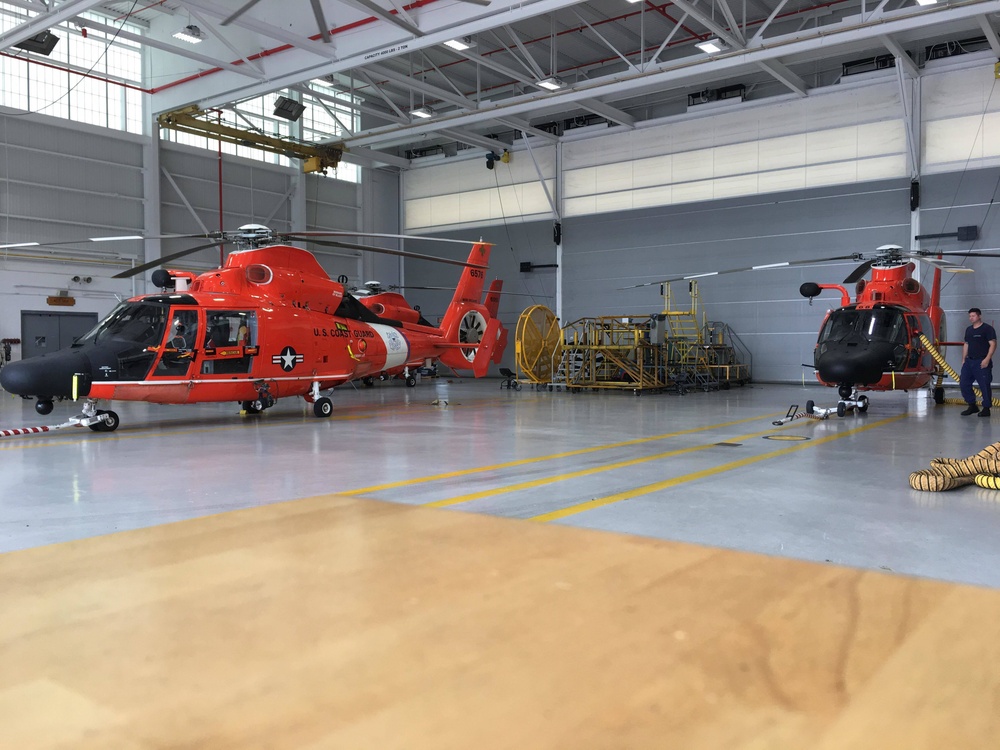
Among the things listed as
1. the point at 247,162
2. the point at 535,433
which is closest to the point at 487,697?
the point at 535,433

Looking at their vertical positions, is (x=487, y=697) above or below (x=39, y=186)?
below

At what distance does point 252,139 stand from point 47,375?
1632 cm

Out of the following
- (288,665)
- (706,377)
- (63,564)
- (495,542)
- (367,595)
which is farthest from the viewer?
(706,377)

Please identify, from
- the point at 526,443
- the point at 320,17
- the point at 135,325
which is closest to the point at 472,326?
the point at 320,17

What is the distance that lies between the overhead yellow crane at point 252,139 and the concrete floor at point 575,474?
40.9 ft

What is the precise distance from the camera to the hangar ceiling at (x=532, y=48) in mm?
14375

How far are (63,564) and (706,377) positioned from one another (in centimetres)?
1833

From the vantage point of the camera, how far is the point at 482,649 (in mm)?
2590

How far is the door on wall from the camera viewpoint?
2039 cm

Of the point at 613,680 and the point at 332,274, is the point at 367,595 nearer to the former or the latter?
the point at 613,680

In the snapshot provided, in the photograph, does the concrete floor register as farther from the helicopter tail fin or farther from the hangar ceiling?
the hangar ceiling

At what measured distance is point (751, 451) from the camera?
26.0 feet

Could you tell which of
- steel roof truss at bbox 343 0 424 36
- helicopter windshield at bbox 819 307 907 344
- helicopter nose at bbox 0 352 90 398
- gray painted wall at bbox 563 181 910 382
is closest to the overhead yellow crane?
gray painted wall at bbox 563 181 910 382

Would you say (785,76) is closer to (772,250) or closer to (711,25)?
(772,250)
